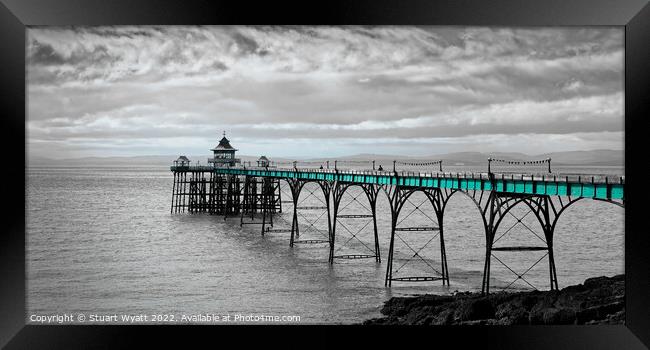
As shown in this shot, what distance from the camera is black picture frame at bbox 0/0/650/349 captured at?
19484mm

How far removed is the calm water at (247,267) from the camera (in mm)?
28578

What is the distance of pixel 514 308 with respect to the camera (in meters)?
22.9

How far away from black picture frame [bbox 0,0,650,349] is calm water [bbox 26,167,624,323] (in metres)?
6.17

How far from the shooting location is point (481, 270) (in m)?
36.2

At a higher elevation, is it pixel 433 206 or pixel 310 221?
pixel 433 206

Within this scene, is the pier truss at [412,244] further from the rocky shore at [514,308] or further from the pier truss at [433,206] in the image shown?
the rocky shore at [514,308]
